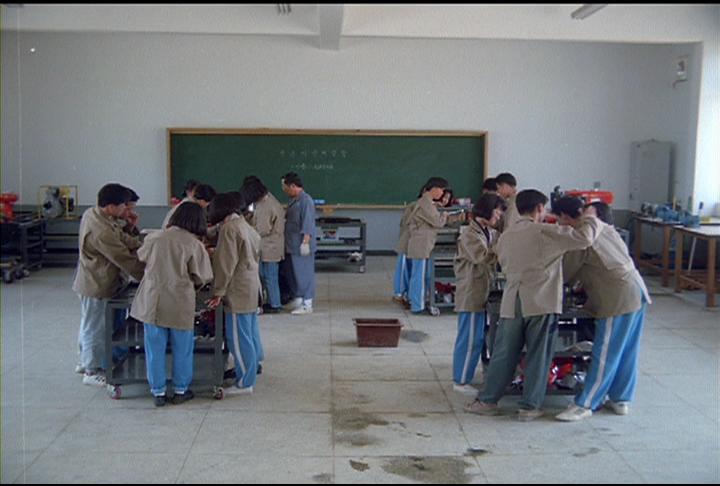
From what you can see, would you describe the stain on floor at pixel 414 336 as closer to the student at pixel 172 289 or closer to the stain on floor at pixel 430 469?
the student at pixel 172 289

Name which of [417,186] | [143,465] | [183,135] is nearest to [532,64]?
[417,186]

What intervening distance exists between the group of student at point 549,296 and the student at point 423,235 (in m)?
2.39

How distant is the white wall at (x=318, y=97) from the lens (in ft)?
35.3

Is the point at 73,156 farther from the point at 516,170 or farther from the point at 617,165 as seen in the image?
the point at 617,165

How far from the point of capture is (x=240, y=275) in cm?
514

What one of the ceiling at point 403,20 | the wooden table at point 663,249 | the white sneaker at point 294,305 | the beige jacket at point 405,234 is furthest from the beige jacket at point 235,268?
the wooden table at point 663,249

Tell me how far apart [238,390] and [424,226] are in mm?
3063

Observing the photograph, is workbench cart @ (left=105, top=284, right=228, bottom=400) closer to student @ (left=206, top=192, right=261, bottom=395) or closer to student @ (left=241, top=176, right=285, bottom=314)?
student @ (left=206, top=192, right=261, bottom=395)

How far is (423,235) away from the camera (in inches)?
303

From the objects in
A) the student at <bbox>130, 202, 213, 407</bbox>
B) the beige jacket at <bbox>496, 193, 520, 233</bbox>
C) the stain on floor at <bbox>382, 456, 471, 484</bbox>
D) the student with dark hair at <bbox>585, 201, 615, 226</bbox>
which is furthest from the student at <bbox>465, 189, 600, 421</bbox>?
the student at <bbox>130, 202, 213, 407</bbox>

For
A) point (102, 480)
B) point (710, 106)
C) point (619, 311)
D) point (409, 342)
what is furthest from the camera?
point (710, 106)

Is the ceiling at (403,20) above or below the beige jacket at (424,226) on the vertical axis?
above

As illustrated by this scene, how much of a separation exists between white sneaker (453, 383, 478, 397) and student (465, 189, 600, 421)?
14.7 inches

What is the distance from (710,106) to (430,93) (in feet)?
11.9
